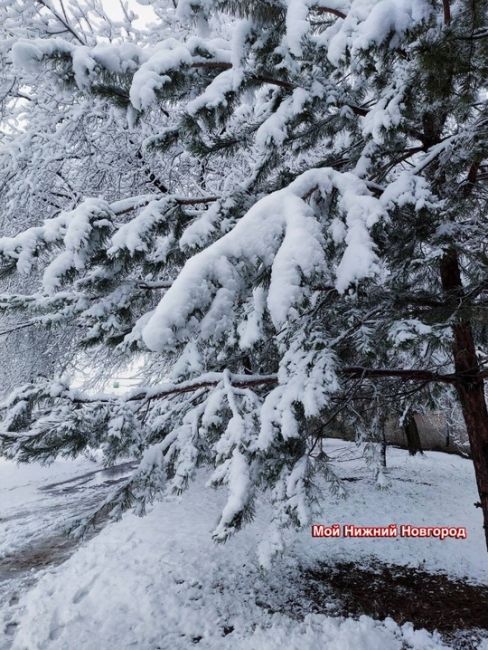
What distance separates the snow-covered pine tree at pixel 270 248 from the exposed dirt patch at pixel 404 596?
1.50 meters

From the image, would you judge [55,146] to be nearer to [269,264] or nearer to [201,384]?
[201,384]

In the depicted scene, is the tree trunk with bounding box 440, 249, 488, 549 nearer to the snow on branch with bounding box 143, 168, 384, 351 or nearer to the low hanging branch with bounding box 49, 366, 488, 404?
the low hanging branch with bounding box 49, 366, 488, 404

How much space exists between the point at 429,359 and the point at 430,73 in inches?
129

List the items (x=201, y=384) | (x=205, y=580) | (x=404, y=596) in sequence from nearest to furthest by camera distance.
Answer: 1. (x=201, y=384)
2. (x=404, y=596)
3. (x=205, y=580)

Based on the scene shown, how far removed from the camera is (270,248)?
208 cm

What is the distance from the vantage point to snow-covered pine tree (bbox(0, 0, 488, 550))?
2101 mm

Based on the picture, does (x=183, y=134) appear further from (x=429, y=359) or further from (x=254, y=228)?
(x=429, y=359)

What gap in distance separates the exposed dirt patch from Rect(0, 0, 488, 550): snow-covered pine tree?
59.0 inches

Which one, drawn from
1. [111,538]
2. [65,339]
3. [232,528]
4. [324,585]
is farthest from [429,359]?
[65,339]

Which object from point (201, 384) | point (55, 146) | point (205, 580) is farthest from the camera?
point (55, 146)

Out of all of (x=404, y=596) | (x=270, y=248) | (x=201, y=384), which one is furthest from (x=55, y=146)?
(x=404, y=596)

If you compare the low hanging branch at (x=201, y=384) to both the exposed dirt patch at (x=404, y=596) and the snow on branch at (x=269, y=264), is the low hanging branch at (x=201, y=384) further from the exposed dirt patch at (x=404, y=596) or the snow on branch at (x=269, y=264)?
the exposed dirt patch at (x=404, y=596)

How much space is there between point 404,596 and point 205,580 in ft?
7.65

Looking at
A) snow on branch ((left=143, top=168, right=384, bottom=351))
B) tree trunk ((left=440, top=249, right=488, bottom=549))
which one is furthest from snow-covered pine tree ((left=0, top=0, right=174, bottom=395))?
tree trunk ((left=440, top=249, right=488, bottom=549))
